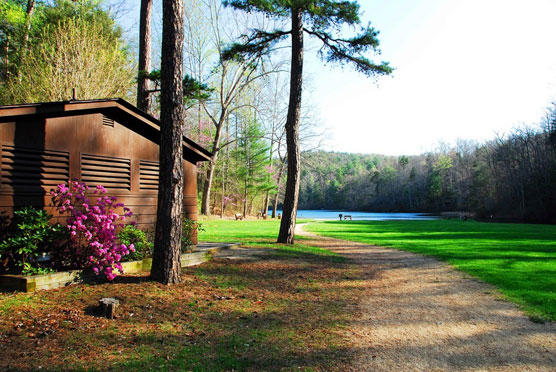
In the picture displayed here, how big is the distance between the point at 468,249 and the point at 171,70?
37.0 ft

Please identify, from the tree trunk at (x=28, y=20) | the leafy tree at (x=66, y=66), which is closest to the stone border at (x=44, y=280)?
the leafy tree at (x=66, y=66)

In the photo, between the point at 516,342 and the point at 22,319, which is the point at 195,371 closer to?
the point at 22,319

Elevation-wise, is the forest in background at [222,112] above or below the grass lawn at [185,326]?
above

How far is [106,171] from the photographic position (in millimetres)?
7086

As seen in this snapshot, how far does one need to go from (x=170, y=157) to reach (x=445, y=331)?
472 centimetres

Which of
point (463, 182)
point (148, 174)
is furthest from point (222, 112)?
point (463, 182)

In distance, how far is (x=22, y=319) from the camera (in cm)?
401

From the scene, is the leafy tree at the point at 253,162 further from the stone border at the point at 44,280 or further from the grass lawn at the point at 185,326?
the stone border at the point at 44,280

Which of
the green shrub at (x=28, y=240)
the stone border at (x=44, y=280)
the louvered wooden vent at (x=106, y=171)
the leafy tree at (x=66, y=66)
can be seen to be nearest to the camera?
the stone border at (x=44, y=280)

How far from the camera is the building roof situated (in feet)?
18.4

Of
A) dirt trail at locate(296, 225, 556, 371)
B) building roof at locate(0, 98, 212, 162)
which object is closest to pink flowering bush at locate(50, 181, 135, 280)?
building roof at locate(0, 98, 212, 162)

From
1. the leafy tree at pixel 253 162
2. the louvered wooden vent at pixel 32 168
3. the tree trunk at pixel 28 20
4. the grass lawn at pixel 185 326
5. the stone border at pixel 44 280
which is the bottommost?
the grass lawn at pixel 185 326

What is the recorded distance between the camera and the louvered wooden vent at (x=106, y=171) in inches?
266

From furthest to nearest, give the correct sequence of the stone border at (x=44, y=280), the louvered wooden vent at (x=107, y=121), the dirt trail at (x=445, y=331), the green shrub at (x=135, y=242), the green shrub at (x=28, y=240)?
the louvered wooden vent at (x=107, y=121)
the green shrub at (x=135, y=242)
the green shrub at (x=28, y=240)
the stone border at (x=44, y=280)
the dirt trail at (x=445, y=331)
